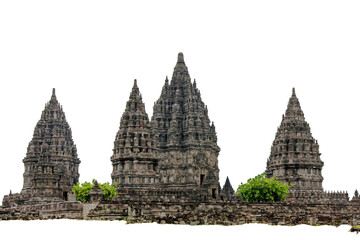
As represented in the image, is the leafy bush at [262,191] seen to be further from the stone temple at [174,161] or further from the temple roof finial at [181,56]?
the temple roof finial at [181,56]

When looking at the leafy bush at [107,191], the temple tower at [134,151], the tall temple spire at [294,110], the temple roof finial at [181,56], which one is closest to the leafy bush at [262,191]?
the temple tower at [134,151]

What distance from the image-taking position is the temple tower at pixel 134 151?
91188 mm

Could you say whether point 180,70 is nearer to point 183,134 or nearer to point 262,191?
point 183,134

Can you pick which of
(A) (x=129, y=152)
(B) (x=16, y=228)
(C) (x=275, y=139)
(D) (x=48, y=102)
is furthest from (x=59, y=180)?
(B) (x=16, y=228)

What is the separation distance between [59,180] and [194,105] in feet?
83.3

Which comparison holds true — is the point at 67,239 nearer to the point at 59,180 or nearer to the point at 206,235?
the point at 206,235

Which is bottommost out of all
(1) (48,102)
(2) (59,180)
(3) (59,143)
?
(2) (59,180)

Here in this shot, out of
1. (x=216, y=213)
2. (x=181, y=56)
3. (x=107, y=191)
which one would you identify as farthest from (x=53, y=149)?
(x=216, y=213)

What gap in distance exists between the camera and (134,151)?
92125 millimetres

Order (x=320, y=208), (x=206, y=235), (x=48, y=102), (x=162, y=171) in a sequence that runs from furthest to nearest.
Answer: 1. (x=48, y=102)
2. (x=162, y=171)
3. (x=320, y=208)
4. (x=206, y=235)

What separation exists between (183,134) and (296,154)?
59.2ft

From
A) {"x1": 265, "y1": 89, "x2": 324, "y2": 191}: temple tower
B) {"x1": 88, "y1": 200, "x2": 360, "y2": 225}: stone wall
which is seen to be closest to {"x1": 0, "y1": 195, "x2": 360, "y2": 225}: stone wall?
{"x1": 88, "y1": 200, "x2": 360, "y2": 225}: stone wall

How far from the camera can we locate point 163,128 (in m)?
111

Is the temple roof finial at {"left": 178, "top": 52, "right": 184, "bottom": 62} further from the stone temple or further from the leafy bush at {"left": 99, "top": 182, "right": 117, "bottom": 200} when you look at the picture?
the leafy bush at {"left": 99, "top": 182, "right": 117, "bottom": 200}
